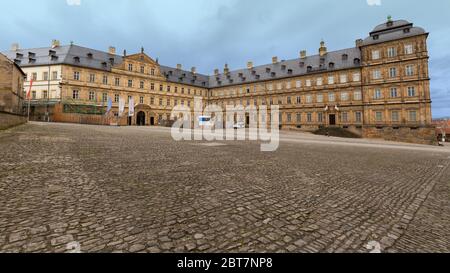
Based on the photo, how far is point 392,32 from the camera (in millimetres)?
35188

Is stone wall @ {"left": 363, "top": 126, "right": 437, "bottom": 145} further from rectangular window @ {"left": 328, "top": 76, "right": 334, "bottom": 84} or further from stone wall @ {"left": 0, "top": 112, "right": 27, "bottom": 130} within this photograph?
stone wall @ {"left": 0, "top": 112, "right": 27, "bottom": 130}

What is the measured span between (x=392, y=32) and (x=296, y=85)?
17567 millimetres

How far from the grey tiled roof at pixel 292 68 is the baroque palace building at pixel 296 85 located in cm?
20

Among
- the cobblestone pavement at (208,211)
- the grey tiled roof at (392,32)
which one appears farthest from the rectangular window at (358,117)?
the cobblestone pavement at (208,211)

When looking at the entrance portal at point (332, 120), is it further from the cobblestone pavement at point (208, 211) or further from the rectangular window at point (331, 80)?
the cobblestone pavement at point (208, 211)

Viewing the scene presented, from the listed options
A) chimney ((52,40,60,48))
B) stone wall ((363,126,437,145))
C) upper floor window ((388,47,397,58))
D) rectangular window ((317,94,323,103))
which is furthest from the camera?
chimney ((52,40,60,48))

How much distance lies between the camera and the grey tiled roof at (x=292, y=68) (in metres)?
40.5

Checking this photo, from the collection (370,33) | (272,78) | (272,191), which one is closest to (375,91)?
(370,33)

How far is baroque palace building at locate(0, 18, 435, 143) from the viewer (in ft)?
110

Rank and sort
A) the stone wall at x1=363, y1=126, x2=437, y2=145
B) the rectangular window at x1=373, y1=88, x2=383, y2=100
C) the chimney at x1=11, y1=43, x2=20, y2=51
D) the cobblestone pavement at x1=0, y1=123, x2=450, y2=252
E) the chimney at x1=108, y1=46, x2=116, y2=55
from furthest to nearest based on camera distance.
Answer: the chimney at x1=108, y1=46, x2=116, y2=55, the chimney at x1=11, y1=43, x2=20, y2=51, the rectangular window at x1=373, y1=88, x2=383, y2=100, the stone wall at x1=363, y1=126, x2=437, y2=145, the cobblestone pavement at x1=0, y1=123, x2=450, y2=252

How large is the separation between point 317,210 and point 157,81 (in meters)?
52.2

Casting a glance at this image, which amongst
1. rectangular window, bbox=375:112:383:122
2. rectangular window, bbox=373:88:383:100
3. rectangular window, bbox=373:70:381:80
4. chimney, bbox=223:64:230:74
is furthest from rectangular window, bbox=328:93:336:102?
chimney, bbox=223:64:230:74

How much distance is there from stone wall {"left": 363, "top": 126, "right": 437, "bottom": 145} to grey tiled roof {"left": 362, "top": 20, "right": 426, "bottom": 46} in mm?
14935

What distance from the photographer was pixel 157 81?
50.1 meters
